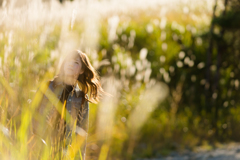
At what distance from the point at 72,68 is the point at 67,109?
300 millimetres

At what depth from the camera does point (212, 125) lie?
530 cm

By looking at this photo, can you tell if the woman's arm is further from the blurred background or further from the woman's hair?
the blurred background

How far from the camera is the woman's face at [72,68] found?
1.91 m

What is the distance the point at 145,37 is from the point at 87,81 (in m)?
4.99

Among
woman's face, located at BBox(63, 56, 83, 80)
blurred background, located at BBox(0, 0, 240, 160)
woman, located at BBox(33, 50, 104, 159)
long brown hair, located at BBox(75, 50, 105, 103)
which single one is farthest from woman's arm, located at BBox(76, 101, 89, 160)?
blurred background, located at BBox(0, 0, 240, 160)

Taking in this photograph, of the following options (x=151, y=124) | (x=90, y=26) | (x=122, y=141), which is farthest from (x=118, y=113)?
(x=90, y=26)

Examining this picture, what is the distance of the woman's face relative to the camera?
1.91 meters

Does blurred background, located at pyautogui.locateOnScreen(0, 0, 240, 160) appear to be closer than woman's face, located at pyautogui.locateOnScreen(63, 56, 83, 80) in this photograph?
No

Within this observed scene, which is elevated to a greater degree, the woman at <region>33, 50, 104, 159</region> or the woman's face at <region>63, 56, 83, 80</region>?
the woman's face at <region>63, 56, 83, 80</region>

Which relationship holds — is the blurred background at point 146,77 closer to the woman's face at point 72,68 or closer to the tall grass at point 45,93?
the tall grass at point 45,93

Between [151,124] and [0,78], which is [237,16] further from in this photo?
[0,78]

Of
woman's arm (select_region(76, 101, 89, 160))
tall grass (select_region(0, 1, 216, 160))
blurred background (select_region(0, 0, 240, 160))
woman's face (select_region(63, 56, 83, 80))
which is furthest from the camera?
blurred background (select_region(0, 0, 240, 160))

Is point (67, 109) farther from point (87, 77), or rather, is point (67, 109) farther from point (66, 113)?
point (87, 77)

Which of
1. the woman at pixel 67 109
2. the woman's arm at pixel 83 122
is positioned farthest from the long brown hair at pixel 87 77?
the woman's arm at pixel 83 122
